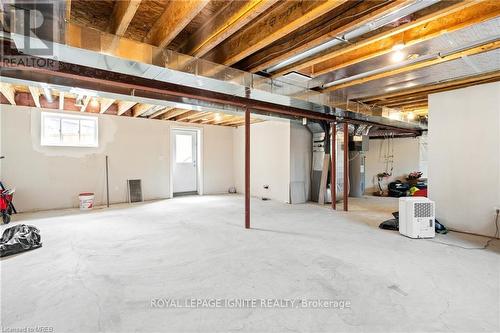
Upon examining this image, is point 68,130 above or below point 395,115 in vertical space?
below

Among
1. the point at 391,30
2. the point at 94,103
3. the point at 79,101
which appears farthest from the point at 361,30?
the point at 94,103

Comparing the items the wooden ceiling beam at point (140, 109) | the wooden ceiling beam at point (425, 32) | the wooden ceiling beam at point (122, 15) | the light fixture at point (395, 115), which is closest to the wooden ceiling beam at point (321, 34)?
the wooden ceiling beam at point (425, 32)

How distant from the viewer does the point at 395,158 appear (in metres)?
7.74

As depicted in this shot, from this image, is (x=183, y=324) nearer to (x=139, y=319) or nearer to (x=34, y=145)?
(x=139, y=319)

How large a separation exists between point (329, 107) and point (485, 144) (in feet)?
7.20

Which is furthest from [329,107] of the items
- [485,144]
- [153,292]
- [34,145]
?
[34,145]

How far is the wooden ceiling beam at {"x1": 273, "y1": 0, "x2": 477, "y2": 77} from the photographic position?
1789 millimetres

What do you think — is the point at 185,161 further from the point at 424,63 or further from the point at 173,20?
the point at 424,63

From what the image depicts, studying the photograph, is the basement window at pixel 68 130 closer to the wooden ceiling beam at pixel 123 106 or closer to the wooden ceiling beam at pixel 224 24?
the wooden ceiling beam at pixel 123 106

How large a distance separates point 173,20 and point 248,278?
2329 mm

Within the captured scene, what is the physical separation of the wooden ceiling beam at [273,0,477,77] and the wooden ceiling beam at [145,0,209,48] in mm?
1386

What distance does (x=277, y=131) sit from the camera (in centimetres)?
614

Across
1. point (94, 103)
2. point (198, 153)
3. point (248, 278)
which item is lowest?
point (248, 278)

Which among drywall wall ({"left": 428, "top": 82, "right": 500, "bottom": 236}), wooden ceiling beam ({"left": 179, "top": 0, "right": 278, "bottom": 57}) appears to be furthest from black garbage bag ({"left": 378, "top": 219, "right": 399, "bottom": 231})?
wooden ceiling beam ({"left": 179, "top": 0, "right": 278, "bottom": 57})
